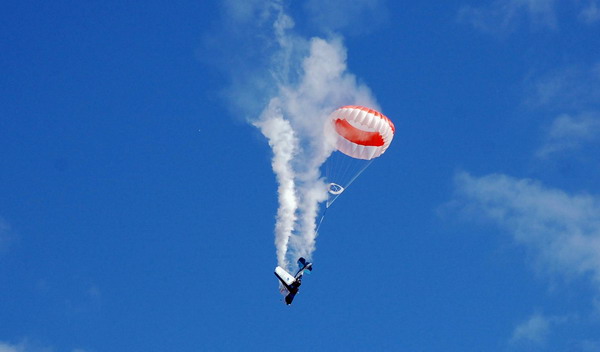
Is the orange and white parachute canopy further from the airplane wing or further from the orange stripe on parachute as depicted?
the airplane wing

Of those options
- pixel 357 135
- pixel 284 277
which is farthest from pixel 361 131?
pixel 284 277

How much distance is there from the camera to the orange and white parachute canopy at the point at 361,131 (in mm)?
50656

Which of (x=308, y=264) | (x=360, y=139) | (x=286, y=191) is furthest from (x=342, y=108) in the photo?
(x=308, y=264)

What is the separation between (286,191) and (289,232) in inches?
105

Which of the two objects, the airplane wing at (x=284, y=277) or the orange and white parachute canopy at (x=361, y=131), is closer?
the airplane wing at (x=284, y=277)

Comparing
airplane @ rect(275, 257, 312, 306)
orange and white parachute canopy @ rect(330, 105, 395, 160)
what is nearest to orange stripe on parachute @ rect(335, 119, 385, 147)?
orange and white parachute canopy @ rect(330, 105, 395, 160)

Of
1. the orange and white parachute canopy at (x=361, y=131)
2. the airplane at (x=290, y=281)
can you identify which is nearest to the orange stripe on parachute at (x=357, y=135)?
the orange and white parachute canopy at (x=361, y=131)

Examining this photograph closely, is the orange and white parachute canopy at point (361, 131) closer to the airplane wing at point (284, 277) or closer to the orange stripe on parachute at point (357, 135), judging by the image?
the orange stripe on parachute at point (357, 135)

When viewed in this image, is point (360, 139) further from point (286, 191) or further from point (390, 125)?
point (286, 191)

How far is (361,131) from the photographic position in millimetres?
51375

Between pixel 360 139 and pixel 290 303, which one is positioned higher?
pixel 360 139

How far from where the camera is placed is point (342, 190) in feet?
169

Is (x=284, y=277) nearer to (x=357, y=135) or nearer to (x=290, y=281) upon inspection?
(x=290, y=281)

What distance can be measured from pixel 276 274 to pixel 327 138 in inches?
349
